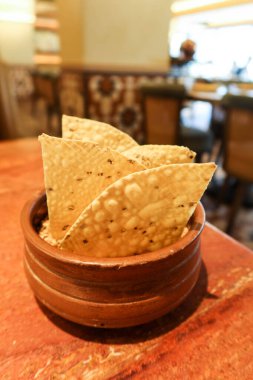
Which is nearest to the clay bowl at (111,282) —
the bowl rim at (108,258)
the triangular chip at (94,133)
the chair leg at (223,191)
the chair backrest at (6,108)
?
the bowl rim at (108,258)

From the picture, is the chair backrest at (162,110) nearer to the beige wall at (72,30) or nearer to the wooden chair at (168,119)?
the wooden chair at (168,119)

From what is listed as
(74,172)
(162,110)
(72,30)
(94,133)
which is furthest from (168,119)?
(74,172)

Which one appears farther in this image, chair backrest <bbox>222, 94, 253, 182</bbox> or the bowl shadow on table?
chair backrest <bbox>222, 94, 253, 182</bbox>

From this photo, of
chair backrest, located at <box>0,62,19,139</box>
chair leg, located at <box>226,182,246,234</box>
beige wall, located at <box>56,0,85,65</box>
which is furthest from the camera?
beige wall, located at <box>56,0,85,65</box>

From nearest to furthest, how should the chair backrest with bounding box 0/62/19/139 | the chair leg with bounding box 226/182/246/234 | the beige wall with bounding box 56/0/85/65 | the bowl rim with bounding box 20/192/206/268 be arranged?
the bowl rim with bounding box 20/192/206/268 < the chair backrest with bounding box 0/62/19/139 < the chair leg with bounding box 226/182/246/234 < the beige wall with bounding box 56/0/85/65

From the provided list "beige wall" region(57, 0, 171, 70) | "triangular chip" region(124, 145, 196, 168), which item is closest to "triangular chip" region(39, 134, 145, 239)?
"triangular chip" region(124, 145, 196, 168)

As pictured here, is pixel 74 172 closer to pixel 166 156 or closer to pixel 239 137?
pixel 166 156

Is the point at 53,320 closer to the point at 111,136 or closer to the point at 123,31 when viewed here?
the point at 111,136

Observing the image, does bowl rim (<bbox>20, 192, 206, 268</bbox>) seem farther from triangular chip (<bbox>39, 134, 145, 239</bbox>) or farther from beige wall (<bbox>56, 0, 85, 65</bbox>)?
beige wall (<bbox>56, 0, 85, 65</bbox>)
